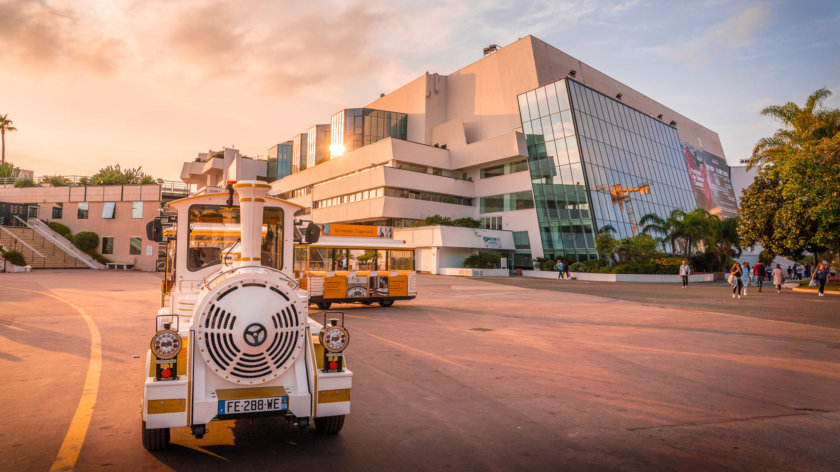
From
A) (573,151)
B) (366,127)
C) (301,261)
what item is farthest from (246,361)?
(366,127)

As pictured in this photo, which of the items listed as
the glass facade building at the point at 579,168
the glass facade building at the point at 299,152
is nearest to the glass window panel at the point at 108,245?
the glass facade building at the point at 299,152

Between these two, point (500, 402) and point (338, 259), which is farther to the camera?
point (338, 259)

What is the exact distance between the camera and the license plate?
4055mm

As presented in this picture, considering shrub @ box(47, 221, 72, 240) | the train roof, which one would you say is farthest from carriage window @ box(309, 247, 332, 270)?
shrub @ box(47, 221, 72, 240)

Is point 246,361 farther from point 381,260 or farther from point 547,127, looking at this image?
point 547,127

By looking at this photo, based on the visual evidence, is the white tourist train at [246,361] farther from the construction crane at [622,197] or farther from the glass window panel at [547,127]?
the glass window panel at [547,127]

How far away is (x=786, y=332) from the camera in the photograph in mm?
12180

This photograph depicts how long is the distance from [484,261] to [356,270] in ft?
94.7

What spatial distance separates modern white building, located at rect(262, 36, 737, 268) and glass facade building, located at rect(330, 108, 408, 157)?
12cm

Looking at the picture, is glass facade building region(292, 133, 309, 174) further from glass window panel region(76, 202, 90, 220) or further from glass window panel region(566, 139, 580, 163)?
glass window panel region(566, 139, 580, 163)

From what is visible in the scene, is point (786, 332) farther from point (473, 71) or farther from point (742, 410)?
point (473, 71)

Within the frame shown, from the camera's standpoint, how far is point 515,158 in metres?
50.4

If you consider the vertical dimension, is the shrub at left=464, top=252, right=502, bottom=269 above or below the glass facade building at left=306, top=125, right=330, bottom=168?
below

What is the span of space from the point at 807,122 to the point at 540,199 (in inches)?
833
